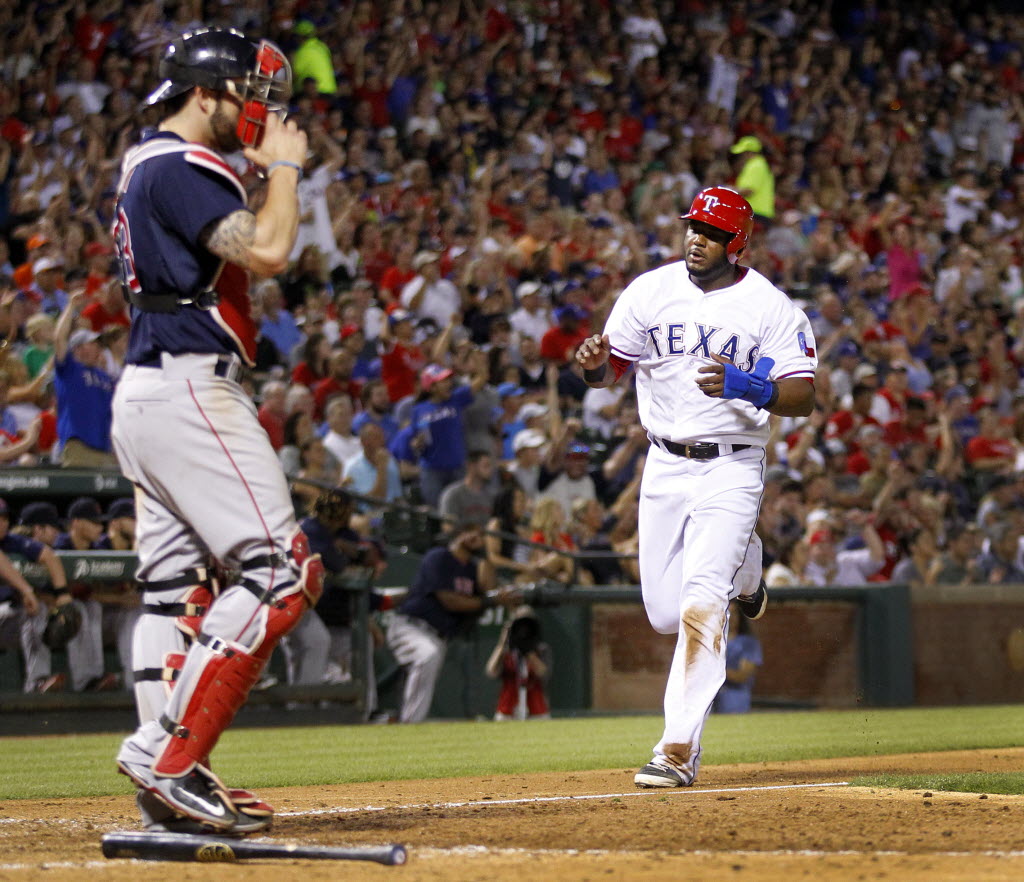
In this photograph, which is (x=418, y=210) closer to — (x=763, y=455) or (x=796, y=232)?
(x=796, y=232)

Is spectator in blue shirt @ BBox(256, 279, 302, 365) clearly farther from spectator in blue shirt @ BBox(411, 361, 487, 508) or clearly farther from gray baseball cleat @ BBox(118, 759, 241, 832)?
gray baseball cleat @ BBox(118, 759, 241, 832)

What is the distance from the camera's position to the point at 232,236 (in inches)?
162

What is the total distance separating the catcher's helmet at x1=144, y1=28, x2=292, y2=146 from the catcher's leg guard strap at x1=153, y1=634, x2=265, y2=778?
1477 millimetres

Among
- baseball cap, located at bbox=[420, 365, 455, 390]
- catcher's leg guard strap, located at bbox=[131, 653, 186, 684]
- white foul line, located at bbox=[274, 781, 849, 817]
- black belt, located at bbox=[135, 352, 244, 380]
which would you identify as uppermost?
baseball cap, located at bbox=[420, 365, 455, 390]

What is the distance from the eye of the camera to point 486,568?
39.0 feet

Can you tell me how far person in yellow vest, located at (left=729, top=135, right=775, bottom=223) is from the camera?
61.2 ft

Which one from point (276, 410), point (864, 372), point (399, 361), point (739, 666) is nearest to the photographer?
point (739, 666)

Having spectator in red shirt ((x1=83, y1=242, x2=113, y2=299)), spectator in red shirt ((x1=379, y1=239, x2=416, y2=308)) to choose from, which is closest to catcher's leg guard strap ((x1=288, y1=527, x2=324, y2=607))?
spectator in red shirt ((x1=83, y1=242, x2=113, y2=299))

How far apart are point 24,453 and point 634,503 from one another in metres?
4.79

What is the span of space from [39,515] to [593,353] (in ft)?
18.4

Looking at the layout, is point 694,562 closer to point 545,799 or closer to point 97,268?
point 545,799

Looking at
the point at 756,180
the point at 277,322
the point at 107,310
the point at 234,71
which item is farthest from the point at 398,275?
the point at 234,71

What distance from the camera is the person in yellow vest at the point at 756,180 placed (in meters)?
18.6

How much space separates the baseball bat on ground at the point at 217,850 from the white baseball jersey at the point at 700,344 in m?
2.57
